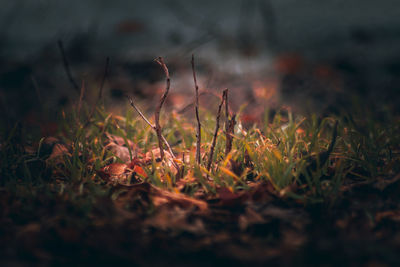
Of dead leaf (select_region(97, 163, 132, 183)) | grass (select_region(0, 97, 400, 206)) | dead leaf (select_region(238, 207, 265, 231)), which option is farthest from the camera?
dead leaf (select_region(97, 163, 132, 183))

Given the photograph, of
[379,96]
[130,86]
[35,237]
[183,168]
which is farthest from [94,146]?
[379,96]

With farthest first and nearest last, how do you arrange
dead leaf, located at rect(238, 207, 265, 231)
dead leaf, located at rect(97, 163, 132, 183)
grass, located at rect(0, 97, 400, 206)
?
dead leaf, located at rect(97, 163, 132, 183) → grass, located at rect(0, 97, 400, 206) → dead leaf, located at rect(238, 207, 265, 231)

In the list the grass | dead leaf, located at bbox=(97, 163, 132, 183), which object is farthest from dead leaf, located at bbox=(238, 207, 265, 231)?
dead leaf, located at bbox=(97, 163, 132, 183)

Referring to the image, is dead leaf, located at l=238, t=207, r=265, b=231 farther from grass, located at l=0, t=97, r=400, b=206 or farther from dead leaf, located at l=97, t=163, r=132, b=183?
dead leaf, located at l=97, t=163, r=132, b=183

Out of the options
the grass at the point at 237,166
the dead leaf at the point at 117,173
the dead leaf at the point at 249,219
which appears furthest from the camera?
the dead leaf at the point at 117,173

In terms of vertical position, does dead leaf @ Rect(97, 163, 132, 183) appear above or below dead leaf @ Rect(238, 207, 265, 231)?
above

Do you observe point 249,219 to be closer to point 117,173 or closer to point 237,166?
point 237,166

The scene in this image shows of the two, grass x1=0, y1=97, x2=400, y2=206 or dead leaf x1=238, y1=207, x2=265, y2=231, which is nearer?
dead leaf x1=238, y1=207, x2=265, y2=231

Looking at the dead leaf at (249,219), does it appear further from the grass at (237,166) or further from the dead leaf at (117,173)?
the dead leaf at (117,173)

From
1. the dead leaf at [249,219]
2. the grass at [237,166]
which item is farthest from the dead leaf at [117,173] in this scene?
the dead leaf at [249,219]

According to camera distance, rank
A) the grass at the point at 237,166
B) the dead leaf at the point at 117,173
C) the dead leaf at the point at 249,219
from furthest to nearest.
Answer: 1. the dead leaf at the point at 117,173
2. the grass at the point at 237,166
3. the dead leaf at the point at 249,219

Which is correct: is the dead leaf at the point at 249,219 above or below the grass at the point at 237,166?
below

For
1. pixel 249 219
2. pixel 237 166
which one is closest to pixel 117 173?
pixel 237 166

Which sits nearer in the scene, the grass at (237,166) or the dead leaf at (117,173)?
the grass at (237,166)
